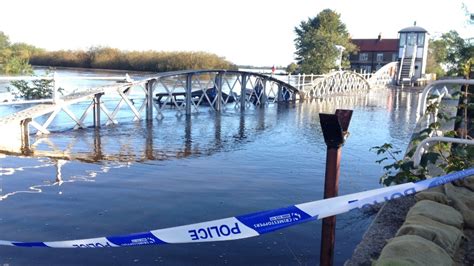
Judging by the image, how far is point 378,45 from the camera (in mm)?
73688

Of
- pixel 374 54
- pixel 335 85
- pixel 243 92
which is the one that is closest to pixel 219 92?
pixel 243 92

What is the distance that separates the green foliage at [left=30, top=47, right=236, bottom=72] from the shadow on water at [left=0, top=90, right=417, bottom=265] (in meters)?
39.1

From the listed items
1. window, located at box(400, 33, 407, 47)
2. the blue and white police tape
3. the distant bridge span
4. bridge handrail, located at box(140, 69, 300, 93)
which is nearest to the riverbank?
the blue and white police tape

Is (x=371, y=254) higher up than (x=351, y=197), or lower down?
lower down

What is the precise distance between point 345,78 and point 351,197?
1354 inches

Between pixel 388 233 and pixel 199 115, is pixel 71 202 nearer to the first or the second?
pixel 388 233

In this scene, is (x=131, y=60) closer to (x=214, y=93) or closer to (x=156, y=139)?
(x=214, y=93)

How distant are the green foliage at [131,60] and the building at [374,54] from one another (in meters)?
29.4

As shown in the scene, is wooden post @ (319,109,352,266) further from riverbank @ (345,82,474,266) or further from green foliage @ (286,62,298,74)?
green foliage @ (286,62,298,74)

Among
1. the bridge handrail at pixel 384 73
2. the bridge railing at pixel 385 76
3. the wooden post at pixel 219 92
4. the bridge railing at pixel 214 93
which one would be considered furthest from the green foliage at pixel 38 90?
the bridge handrail at pixel 384 73

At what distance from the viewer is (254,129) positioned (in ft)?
46.5

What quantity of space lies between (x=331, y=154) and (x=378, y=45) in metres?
75.2

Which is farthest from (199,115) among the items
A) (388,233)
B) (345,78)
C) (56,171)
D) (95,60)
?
(95,60)

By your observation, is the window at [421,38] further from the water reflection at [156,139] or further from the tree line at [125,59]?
the water reflection at [156,139]
